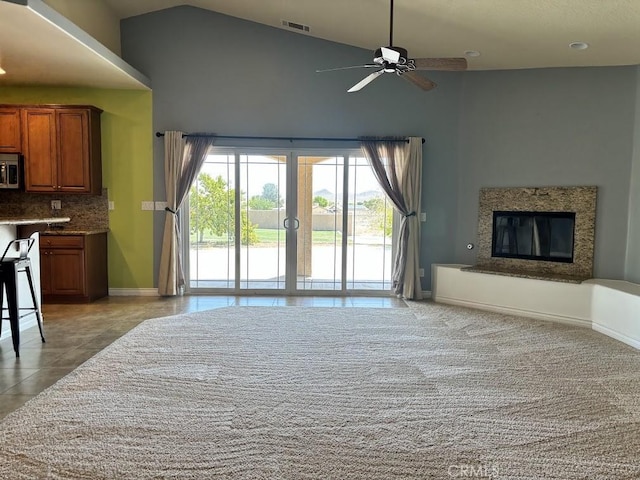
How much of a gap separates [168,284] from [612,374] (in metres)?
5.22

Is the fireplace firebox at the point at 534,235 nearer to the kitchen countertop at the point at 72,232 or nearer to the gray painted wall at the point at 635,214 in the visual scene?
the gray painted wall at the point at 635,214

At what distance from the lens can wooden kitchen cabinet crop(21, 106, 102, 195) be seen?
5500mm

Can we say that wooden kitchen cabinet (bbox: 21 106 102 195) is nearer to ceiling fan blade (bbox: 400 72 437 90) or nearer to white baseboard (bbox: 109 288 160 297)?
white baseboard (bbox: 109 288 160 297)

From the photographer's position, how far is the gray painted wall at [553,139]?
4.98 metres

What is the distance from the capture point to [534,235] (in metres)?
5.36

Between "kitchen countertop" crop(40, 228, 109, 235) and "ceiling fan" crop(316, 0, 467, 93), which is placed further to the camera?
"kitchen countertop" crop(40, 228, 109, 235)

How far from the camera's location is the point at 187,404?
2.66 m

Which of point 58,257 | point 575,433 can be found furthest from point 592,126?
point 58,257

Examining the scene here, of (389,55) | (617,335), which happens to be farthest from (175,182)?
(617,335)

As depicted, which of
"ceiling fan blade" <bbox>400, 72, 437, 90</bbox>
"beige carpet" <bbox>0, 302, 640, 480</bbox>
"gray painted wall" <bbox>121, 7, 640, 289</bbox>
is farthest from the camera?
"gray painted wall" <bbox>121, 7, 640, 289</bbox>

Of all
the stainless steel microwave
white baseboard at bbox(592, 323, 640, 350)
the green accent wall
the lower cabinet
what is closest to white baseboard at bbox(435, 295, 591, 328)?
white baseboard at bbox(592, 323, 640, 350)

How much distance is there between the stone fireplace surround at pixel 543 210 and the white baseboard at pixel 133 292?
4.55m

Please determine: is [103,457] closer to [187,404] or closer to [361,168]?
[187,404]

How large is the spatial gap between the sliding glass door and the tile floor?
354mm
